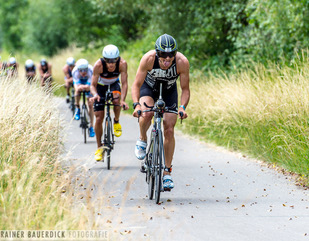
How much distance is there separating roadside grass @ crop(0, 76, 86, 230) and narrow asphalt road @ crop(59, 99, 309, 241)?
0.85ft

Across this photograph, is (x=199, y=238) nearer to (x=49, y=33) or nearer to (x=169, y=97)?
(x=169, y=97)

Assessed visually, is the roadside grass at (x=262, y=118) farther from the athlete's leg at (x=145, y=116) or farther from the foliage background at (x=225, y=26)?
the athlete's leg at (x=145, y=116)

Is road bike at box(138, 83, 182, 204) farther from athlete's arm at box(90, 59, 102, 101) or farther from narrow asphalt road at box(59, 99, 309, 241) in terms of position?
athlete's arm at box(90, 59, 102, 101)

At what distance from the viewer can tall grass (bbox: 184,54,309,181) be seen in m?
9.98

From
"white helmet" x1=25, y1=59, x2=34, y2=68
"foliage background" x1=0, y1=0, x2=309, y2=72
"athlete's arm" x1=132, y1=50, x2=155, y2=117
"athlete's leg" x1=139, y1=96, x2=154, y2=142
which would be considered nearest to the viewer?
"athlete's arm" x1=132, y1=50, x2=155, y2=117

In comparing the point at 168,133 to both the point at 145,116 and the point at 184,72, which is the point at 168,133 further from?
the point at 184,72

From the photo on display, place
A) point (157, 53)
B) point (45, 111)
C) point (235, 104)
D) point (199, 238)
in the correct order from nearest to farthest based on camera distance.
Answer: point (199, 238) < point (157, 53) < point (45, 111) < point (235, 104)

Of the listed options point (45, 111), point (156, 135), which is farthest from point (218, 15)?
Answer: point (156, 135)

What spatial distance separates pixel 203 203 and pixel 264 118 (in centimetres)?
375

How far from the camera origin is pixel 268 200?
808 cm

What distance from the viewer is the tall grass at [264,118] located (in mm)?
9984

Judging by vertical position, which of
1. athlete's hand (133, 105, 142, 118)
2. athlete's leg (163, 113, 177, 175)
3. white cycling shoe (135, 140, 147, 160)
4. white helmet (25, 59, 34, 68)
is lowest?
white helmet (25, 59, 34, 68)

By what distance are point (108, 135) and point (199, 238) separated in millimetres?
5392

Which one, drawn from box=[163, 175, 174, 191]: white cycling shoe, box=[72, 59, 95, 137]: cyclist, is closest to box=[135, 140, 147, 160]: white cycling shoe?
box=[163, 175, 174, 191]: white cycling shoe
